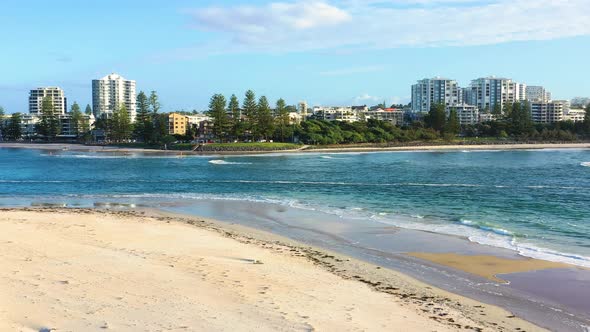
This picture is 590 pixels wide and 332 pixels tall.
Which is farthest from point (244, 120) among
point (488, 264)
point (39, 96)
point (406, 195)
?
point (39, 96)

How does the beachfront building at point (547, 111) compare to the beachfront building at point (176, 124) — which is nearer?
the beachfront building at point (176, 124)

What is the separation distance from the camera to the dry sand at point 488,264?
1250cm

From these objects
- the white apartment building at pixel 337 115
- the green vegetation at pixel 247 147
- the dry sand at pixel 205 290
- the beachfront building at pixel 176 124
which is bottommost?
the dry sand at pixel 205 290

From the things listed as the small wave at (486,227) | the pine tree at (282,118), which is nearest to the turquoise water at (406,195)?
the small wave at (486,227)

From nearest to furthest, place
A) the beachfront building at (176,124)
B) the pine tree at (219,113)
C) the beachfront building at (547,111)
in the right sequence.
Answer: the pine tree at (219,113) → the beachfront building at (176,124) → the beachfront building at (547,111)

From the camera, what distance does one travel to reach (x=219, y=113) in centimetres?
9606

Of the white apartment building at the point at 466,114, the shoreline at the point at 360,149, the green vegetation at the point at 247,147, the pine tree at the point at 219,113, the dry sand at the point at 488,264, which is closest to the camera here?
the dry sand at the point at 488,264

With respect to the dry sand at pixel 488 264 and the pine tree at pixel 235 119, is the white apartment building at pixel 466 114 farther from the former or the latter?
the dry sand at pixel 488 264

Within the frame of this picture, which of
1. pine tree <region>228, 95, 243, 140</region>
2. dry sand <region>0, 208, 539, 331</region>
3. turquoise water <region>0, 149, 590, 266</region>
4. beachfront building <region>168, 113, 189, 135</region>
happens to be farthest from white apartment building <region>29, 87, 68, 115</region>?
dry sand <region>0, 208, 539, 331</region>

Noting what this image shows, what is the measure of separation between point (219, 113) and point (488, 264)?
3375 inches

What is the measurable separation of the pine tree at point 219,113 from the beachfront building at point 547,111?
3843 inches

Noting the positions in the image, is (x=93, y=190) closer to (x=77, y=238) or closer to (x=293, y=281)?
(x=77, y=238)

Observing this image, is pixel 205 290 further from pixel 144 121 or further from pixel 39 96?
pixel 39 96

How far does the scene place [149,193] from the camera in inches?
1243
